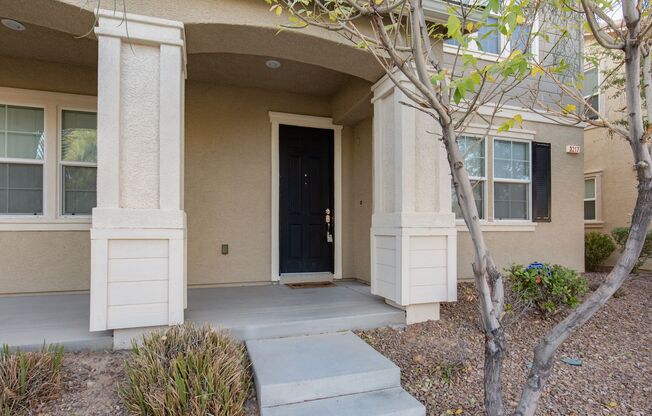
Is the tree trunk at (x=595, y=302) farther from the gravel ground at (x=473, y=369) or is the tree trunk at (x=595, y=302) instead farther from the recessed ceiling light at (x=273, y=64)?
the recessed ceiling light at (x=273, y=64)

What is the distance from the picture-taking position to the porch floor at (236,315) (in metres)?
3.07

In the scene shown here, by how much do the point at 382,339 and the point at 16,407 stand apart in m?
2.87

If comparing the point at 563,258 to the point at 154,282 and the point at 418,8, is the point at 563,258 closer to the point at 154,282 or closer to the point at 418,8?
the point at 418,8

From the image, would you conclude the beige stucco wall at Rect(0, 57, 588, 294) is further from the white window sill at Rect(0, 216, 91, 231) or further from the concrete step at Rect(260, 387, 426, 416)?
the concrete step at Rect(260, 387, 426, 416)

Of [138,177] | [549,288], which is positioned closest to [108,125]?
[138,177]

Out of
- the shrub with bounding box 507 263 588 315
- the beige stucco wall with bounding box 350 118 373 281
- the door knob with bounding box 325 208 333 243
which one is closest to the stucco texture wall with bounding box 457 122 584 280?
the shrub with bounding box 507 263 588 315

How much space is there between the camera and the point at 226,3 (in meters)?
3.36

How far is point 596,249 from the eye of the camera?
291 inches

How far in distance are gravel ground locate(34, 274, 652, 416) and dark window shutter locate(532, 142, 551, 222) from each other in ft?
7.81

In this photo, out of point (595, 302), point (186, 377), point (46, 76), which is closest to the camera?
point (595, 302)

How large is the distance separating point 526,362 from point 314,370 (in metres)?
2.06

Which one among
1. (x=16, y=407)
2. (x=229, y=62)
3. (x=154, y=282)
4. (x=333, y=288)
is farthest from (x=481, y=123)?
(x=16, y=407)

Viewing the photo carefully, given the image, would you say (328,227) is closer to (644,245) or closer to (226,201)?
(226,201)

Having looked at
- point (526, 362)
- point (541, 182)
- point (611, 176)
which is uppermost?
point (611, 176)
